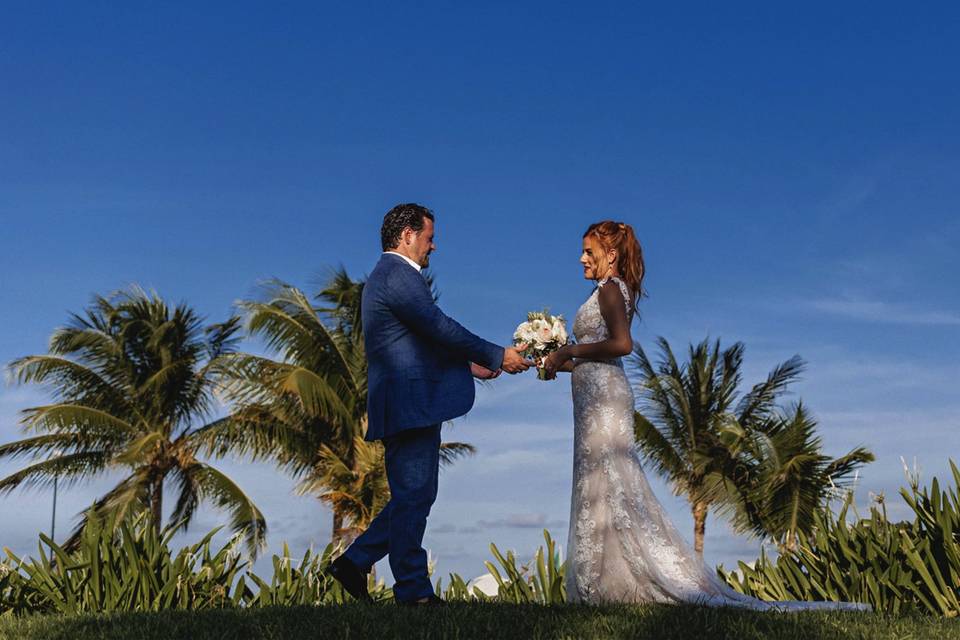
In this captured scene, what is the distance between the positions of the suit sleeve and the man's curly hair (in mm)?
260

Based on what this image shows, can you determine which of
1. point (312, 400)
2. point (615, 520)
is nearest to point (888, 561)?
point (615, 520)

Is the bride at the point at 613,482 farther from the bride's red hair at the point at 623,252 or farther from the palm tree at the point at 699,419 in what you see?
the palm tree at the point at 699,419

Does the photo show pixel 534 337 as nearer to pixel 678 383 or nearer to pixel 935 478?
pixel 935 478

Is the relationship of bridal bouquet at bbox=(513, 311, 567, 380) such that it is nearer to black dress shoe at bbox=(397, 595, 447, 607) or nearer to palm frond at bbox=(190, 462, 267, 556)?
black dress shoe at bbox=(397, 595, 447, 607)

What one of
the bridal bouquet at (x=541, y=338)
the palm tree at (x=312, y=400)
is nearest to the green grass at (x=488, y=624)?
the bridal bouquet at (x=541, y=338)

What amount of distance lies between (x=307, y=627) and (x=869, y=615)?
A: 11.6ft

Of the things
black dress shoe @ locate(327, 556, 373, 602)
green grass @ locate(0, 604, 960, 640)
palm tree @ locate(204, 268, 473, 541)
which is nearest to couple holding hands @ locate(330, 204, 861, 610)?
black dress shoe @ locate(327, 556, 373, 602)

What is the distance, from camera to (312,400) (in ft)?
79.9

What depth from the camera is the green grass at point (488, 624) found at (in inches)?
201

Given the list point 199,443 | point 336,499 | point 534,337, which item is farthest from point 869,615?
point 199,443

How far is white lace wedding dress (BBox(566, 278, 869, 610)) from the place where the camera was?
657 cm

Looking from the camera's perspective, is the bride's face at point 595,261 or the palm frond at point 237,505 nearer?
the bride's face at point 595,261

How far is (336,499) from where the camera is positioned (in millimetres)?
24469

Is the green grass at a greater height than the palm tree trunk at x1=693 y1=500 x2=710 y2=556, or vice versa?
the palm tree trunk at x1=693 y1=500 x2=710 y2=556
